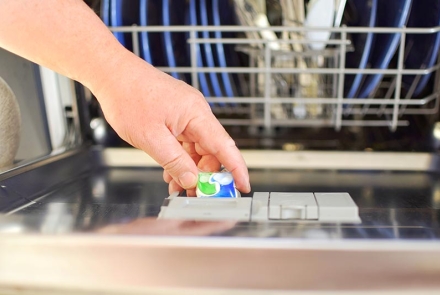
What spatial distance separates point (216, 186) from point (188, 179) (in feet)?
0.11

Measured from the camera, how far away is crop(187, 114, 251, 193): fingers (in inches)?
16.9

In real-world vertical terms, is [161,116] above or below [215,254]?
above

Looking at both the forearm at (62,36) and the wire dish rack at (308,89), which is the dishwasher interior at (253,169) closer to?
the wire dish rack at (308,89)

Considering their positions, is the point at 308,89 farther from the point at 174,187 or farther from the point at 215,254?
the point at 215,254

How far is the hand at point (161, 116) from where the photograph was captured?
1.32 feet

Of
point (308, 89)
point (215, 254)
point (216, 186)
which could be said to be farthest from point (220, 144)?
point (308, 89)

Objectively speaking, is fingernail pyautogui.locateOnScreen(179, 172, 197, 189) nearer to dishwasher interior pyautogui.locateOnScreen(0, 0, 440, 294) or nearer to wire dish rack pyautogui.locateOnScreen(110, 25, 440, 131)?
dishwasher interior pyautogui.locateOnScreen(0, 0, 440, 294)

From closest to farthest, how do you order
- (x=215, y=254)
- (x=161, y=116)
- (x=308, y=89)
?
(x=215, y=254) < (x=161, y=116) < (x=308, y=89)

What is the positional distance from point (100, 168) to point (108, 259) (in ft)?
1.24

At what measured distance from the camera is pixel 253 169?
65cm

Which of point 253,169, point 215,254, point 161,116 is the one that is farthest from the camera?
point 253,169

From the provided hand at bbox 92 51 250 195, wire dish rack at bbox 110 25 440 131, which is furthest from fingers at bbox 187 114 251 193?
wire dish rack at bbox 110 25 440 131

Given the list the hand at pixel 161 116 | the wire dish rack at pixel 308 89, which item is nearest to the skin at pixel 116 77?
the hand at pixel 161 116

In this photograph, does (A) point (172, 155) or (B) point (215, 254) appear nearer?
(B) point (215, 254)
